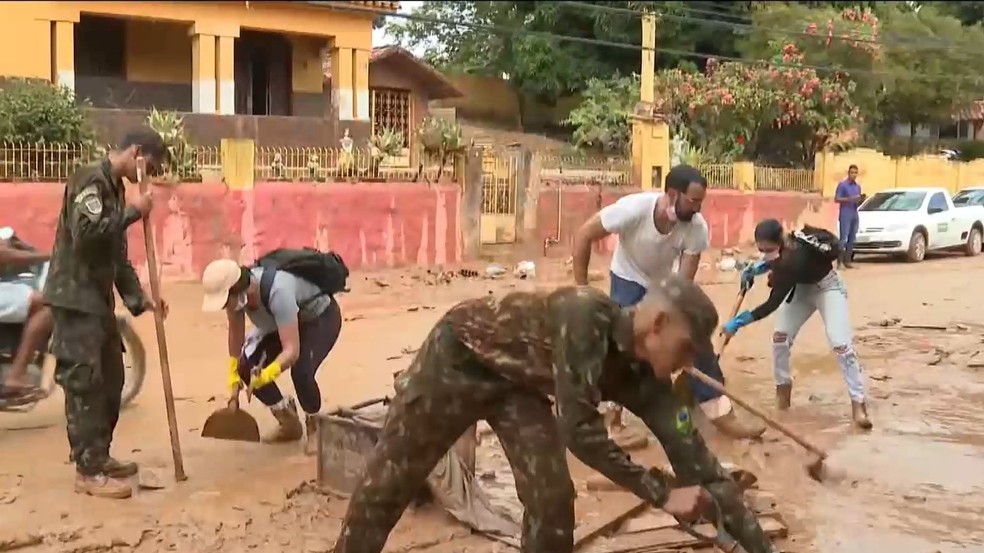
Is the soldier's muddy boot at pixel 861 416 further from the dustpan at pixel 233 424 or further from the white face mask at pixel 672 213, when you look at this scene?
the dustpan at pixel 233 424

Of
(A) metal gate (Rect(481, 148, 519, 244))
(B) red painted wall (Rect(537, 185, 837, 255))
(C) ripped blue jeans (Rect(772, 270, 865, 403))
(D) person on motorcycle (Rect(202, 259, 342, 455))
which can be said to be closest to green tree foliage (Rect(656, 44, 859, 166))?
(B) red painted wall (Rect(537, 185, 837, 255))

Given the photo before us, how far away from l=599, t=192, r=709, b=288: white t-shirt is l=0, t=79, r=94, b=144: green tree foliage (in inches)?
353

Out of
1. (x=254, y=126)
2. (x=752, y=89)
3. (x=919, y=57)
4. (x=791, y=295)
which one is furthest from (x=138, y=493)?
(x=919, y=57)

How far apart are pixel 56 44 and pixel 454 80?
491 inches

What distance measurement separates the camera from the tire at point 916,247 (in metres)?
19.1

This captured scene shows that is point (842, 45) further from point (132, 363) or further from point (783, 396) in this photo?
point (132, 363)

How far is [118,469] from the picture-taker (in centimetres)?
575

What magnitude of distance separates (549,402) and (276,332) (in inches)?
101

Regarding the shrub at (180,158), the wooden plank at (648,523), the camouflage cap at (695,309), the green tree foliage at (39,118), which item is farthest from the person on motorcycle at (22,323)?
the shrub at (180,158)

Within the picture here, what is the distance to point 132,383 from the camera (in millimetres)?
7551

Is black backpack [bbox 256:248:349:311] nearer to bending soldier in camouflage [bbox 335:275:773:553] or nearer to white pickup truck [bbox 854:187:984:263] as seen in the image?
bending soldier in camouflage [bbox 335:275:773:553]

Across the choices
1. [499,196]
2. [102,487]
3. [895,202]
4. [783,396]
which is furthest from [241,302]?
[895,202]

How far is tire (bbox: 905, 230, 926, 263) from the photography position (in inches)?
752

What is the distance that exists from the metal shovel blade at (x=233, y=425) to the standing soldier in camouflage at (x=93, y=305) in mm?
624
